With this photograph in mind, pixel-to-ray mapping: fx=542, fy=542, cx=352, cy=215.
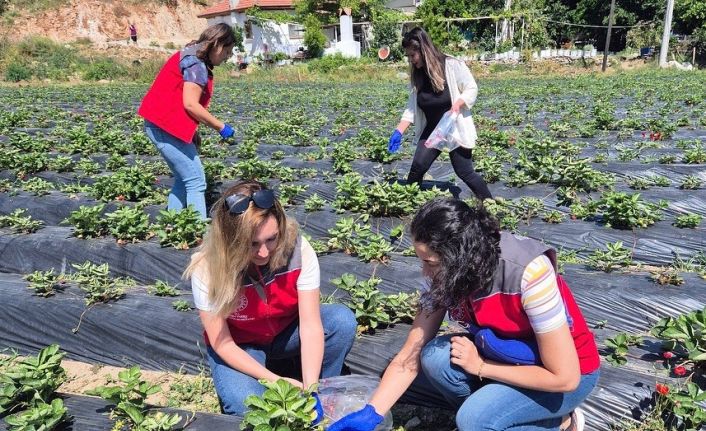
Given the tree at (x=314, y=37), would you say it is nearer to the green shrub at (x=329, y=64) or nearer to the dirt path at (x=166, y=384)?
the green shrub at (x=329, y=64)

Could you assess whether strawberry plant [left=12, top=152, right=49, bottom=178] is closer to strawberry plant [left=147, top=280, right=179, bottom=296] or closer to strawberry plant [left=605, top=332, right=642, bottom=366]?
strawberry plant [left=147, top=280, right=179, bottom=296]

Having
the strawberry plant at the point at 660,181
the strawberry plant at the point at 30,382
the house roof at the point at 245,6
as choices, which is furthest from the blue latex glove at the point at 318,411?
the house roof at the point at 245,6

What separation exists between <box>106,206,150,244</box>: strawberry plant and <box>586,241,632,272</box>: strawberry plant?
315 cm

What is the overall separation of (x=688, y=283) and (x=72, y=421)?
3170 millimetres

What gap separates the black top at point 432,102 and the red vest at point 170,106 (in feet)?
5.63

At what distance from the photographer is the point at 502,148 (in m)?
6.93

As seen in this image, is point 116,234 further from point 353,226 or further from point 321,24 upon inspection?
point 321,24

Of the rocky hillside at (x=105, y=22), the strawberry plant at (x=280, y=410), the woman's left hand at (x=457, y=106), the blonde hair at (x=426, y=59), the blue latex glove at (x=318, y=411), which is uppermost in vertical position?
the rocky hillside at (x=105, y=22)

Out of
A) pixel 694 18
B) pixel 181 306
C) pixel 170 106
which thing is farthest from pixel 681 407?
pixel 694 18

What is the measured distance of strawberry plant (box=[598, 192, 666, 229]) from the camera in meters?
3.93

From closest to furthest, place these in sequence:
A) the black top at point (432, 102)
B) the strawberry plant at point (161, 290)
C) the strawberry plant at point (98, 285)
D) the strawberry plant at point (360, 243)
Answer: the strawberry plant at point (98, 285)
the strawberry plant at point (161, 290)
the strawberry plant at point (360, 243)
the black top at point (432, 102)

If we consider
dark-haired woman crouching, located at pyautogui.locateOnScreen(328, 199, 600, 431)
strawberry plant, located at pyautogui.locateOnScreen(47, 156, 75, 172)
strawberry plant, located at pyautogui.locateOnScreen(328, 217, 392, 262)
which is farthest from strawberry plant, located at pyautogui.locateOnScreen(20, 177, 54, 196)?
dark-haired woman crouching, located at pyautogui.locateOnScreen(328, 199, 600, 431)

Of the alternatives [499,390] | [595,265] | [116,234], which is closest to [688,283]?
[595,265]

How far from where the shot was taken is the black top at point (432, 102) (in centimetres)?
444
